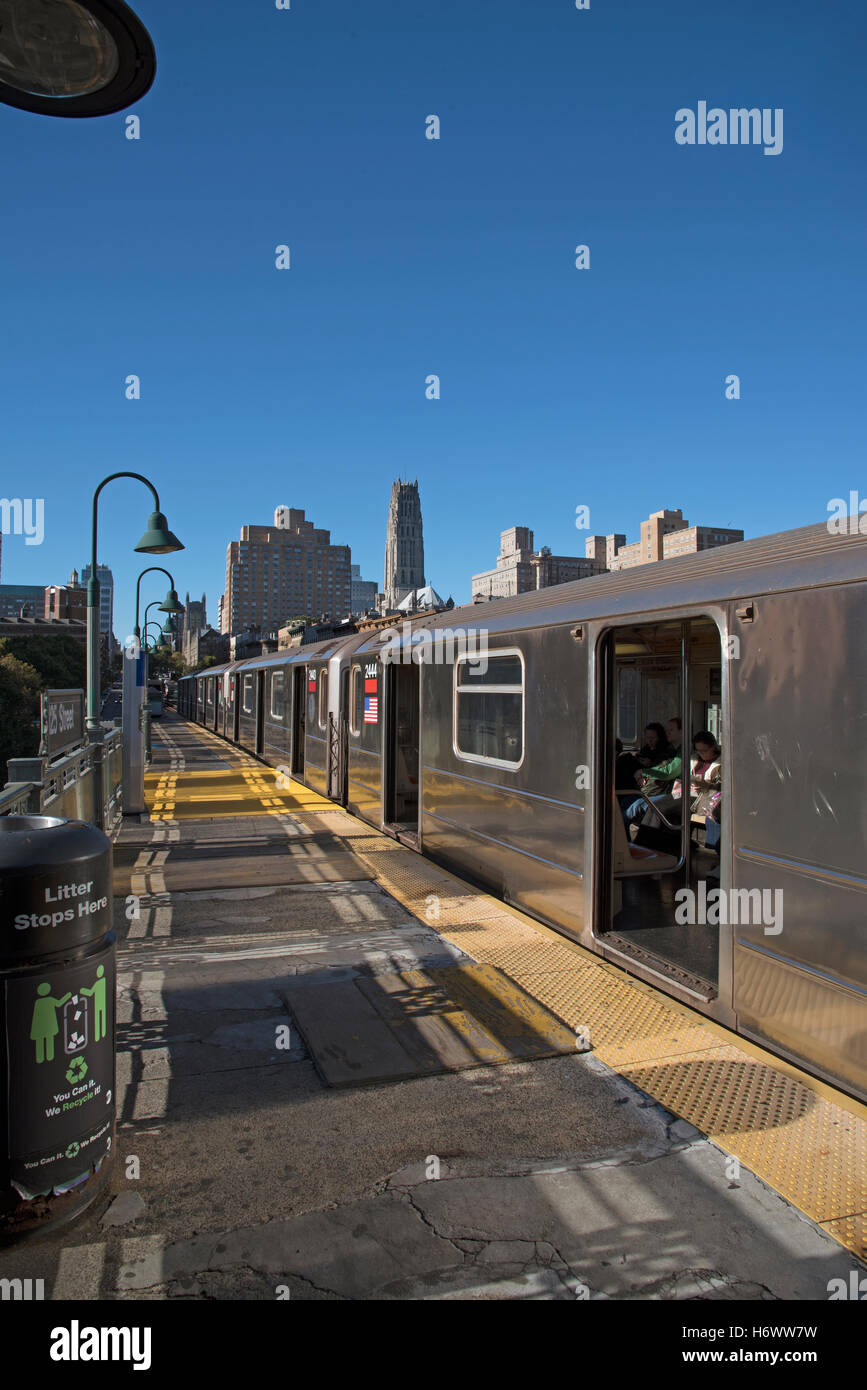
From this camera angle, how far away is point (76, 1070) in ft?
9.21

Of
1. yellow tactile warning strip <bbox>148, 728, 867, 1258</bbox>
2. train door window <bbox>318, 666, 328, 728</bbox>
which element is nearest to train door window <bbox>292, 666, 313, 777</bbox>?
train door window <bbox>318, 666, 328, 728</bbox>

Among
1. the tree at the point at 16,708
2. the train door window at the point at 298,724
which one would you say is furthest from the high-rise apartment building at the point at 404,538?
the train door window at the point at 298,724

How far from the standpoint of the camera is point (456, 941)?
581cm

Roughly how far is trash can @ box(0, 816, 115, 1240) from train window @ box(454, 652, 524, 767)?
159 inches

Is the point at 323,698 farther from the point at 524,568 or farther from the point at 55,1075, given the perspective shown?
the point at 524,568

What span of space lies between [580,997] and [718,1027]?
795 mm

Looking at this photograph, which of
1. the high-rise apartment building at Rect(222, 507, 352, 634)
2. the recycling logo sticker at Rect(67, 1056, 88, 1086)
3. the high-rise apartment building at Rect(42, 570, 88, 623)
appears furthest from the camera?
the high-rise apartment building at Rect(222, 507, 352, 634)

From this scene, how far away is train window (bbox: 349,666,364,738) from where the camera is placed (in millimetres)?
11711

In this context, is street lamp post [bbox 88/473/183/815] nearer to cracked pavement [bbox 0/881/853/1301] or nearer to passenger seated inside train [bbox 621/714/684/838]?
passenger seated inside train [bbox 621/714/684/838]

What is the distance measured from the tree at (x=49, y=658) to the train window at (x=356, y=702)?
48.0m

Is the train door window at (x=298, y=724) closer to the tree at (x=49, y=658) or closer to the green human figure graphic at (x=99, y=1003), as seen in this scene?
the green human figure graphic at (x=99, y=1003)
